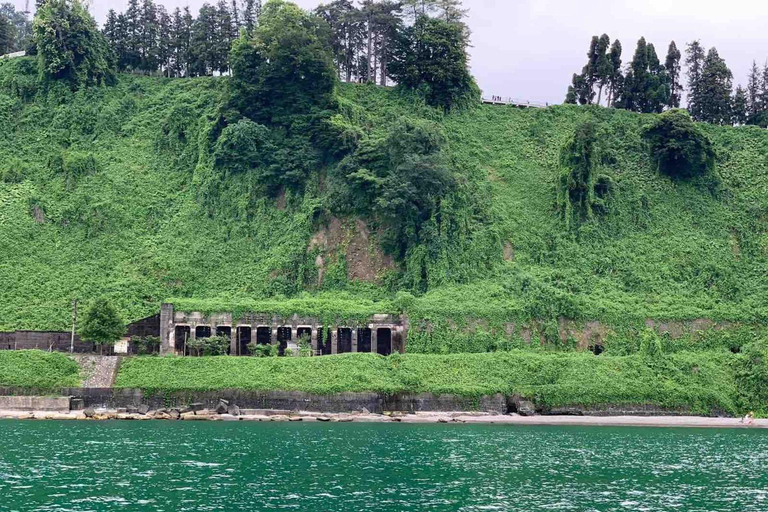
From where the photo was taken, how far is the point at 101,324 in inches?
2876

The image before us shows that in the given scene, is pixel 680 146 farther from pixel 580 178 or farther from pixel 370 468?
pixel 370 468

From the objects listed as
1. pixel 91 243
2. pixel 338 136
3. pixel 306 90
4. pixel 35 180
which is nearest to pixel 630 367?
pixel 338 136

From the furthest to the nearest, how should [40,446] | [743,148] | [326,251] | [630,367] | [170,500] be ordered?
1. [743,148]
2. [326,251]
3. [630,367]
4. [40,446]
5. [170,500]

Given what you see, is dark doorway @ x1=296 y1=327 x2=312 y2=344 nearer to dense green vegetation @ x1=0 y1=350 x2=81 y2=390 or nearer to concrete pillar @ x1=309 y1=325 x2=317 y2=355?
concrete pillar @ x1=309 y1=325 x2=317 y2=355

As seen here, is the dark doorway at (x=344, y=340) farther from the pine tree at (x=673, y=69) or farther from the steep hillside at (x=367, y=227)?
the pine tree at (x=673, y=69)

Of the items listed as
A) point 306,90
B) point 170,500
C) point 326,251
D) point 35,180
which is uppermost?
point 306,90

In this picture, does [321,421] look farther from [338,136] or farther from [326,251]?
[338,136]

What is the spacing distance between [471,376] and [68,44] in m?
52.7

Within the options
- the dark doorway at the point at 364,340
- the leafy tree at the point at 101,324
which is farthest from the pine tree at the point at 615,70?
the leafy tree at the point at 101,324

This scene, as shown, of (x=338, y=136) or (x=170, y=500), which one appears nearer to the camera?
(x=170, y=500)

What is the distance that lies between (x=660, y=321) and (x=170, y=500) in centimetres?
4973

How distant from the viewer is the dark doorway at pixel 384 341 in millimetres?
78688

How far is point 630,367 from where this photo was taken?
73750 mm

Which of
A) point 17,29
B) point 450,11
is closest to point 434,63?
point 450,11
